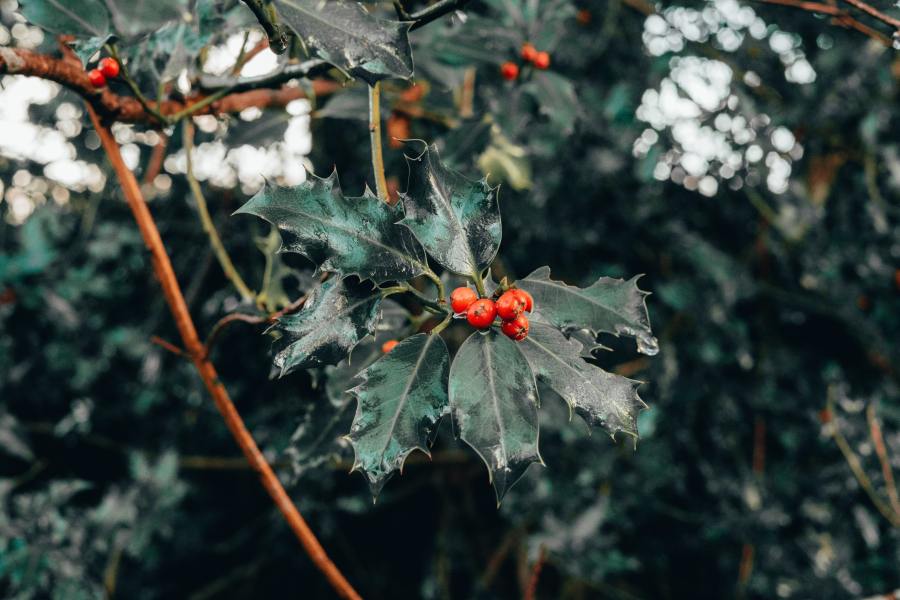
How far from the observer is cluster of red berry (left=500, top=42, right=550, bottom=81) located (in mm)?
1382

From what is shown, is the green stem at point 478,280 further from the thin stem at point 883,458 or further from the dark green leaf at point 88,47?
the thin stem at point 883,458

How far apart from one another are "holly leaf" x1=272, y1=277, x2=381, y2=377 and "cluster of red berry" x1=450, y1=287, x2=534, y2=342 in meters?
0.09

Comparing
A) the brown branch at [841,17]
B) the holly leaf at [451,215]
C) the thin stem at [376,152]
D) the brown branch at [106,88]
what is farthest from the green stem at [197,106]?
the brown branch at [841,17]

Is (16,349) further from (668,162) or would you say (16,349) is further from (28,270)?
(668,162)

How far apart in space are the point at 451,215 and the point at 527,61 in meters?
0.83

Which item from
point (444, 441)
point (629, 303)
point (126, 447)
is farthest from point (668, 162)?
point (126, 447)

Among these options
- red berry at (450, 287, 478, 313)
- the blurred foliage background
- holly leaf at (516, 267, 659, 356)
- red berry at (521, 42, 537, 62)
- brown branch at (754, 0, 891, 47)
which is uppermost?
brown branch at (754, 0, 891, 47)

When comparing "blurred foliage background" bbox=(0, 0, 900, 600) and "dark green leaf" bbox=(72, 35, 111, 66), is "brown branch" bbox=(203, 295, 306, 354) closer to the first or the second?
"dark green leaf" bbox=(72, 35, 111, 66)

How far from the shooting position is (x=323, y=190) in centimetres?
68

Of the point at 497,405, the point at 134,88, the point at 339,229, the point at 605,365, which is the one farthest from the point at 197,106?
the point at 605,365

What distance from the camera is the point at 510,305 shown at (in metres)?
0.65

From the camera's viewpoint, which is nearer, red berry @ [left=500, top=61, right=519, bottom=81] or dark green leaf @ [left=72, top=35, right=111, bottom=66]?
dark green leaf @ [left=72, top=35, right=111, bottom=66]

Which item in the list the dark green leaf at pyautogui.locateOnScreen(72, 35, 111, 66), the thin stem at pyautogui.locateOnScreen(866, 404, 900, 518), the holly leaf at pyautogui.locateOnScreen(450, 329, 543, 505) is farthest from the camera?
the thin stem at pyautogui.locateOnScreen(866, 404, 900, 518)

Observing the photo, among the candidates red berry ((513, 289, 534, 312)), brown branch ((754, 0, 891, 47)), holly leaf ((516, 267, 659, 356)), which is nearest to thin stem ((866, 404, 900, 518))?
brown branch ((754, 0, 891, 47))
